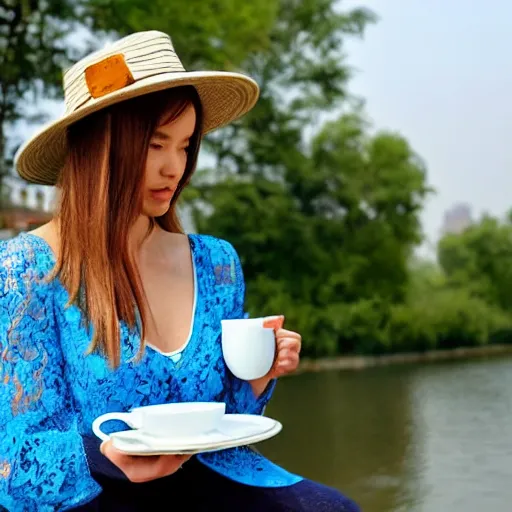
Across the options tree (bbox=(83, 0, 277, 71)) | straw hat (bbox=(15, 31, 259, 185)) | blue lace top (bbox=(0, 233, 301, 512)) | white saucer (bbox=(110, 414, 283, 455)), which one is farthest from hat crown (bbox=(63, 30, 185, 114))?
tree (bbox=(83, 0, 277, 71))

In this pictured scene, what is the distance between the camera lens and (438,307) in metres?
8.83

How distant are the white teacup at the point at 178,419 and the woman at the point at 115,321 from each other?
41 mm

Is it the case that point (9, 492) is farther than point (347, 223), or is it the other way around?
point (347, 223)

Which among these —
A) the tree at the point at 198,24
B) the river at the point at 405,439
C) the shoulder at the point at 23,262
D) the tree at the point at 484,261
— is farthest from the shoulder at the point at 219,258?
the tree at the point at 484,261

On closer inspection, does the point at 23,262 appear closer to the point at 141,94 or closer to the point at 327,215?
the point at 141,94

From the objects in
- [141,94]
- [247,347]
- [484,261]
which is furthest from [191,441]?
[484,261]

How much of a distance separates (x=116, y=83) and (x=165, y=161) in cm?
12

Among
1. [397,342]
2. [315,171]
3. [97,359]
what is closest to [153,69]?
[97,359]

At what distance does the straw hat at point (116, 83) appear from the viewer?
45.4 inches

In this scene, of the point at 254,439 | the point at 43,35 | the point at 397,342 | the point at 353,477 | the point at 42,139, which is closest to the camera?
the point at 254,439

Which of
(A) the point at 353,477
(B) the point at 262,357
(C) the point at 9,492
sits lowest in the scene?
(A) the point at 353,477

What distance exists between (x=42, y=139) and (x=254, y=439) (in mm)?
508

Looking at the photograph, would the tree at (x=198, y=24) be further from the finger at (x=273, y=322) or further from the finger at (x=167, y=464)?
the finger at (x=167, y=464)

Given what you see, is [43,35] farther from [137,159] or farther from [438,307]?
[137,159]
